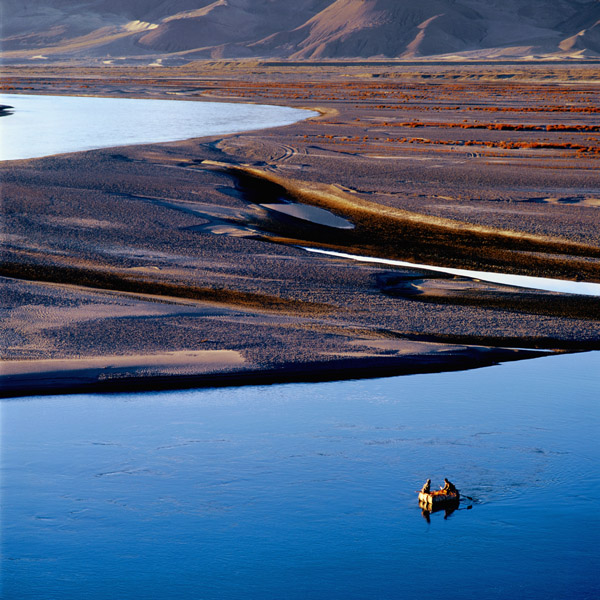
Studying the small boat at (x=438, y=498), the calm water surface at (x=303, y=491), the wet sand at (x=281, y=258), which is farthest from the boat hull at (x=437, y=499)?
the wet sand at (x=281, y=258)

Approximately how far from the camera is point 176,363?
36.7 feet

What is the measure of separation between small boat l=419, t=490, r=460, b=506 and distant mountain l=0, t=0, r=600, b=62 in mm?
140844

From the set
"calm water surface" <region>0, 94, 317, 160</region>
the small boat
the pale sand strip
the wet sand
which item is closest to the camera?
the small boat

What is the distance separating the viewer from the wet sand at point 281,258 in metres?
11.5

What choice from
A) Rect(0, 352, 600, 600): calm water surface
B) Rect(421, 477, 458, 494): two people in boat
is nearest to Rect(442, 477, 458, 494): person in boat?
Rect(421, 477, 458, 494): two people in boat

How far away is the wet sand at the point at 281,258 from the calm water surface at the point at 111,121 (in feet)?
12.1

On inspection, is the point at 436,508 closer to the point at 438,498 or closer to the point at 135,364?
the point at 438,498

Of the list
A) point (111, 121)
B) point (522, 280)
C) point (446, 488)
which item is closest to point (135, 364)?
point (446, 488)

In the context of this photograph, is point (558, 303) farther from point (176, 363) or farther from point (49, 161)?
point (49, 161)

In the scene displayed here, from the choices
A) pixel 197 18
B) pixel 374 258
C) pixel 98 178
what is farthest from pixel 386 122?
pixel 197 18

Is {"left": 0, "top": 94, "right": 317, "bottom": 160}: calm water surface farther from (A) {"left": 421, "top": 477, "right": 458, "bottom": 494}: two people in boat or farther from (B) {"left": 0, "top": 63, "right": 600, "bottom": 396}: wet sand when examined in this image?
(A) {"left": 421, "top": 477, "right": 458, "bottom": 494}: two people in boat

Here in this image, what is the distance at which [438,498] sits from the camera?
773cm

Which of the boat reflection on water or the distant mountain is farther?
the distant mountain

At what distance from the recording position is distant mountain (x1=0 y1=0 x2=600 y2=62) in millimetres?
154125
